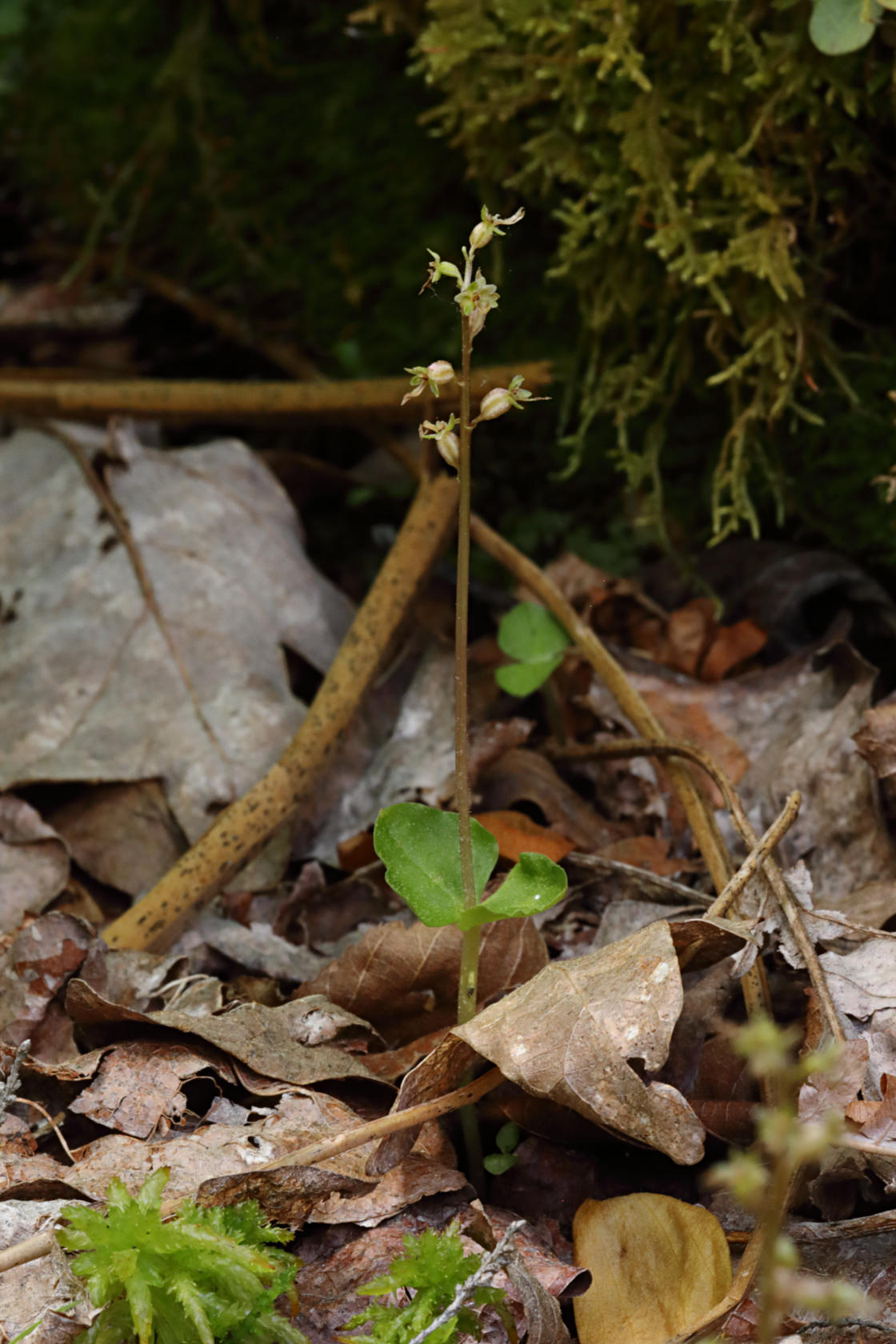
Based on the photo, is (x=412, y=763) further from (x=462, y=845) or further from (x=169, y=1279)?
(x=169, y=1279)

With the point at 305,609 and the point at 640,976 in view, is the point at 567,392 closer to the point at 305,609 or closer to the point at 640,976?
the point at 305,609

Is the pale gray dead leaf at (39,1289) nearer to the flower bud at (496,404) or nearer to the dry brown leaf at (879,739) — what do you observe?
the flower bud at (496,404)

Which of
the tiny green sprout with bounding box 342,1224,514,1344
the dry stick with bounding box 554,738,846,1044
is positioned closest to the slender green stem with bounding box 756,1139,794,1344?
the tiny green sprout with bounding box 342,1224,514,1344

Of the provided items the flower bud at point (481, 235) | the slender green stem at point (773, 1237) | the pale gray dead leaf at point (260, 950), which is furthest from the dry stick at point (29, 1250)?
the flower bud at point (481, 235)

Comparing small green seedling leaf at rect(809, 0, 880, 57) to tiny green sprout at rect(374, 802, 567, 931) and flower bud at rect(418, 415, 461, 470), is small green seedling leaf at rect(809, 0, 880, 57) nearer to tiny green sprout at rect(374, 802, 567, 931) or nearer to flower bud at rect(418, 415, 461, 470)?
flower bud at rect(418, 415, 461, 470)

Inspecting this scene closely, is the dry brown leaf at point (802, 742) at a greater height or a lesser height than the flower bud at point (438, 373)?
lesser

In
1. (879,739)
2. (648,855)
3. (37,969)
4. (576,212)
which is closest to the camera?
(37,969)

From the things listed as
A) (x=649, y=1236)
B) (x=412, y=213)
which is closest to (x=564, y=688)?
(x=649, y=1236)

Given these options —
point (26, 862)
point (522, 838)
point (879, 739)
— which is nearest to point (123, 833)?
point (26, 862)
